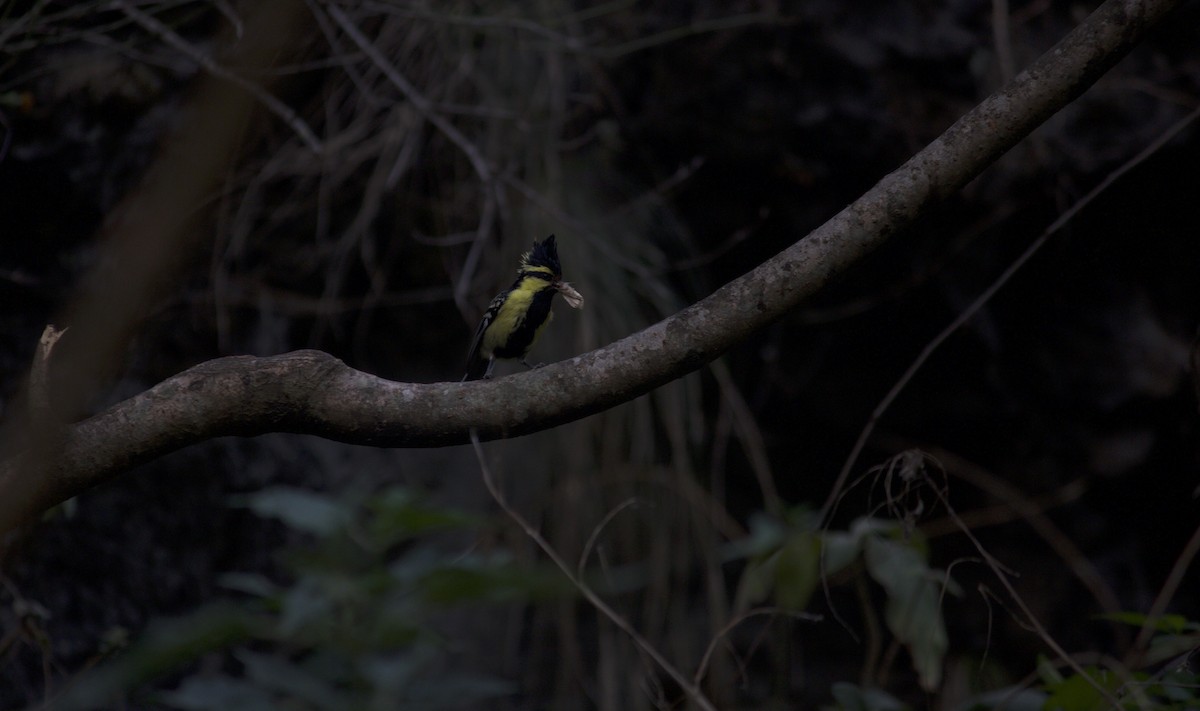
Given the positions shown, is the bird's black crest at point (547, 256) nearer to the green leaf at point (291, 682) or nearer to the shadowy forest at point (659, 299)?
the shadowy forest at point (659, 299)

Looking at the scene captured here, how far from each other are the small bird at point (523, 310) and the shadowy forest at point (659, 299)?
0.31 metres

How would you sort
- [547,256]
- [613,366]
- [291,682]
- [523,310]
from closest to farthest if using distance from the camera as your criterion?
[613,366] < [291,682] < [547,256] < [523,310]

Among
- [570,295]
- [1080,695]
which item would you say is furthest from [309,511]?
[1080,695]

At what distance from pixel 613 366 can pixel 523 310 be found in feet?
4.17

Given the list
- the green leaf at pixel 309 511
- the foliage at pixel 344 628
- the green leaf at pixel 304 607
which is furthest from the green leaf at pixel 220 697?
the green leaf at pixel 309 511

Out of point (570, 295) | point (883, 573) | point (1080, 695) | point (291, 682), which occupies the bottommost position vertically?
point (1080, 695)

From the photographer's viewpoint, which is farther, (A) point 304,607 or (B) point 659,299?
(B) point 659,299

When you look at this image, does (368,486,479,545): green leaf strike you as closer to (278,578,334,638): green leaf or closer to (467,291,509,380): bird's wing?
(278,578,334,638): green leaf

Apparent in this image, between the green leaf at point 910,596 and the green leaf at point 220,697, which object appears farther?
the green leaf at point 910,596

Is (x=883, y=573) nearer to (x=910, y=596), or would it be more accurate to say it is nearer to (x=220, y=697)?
(x=910, y=596)

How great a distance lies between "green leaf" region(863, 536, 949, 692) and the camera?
2.16 m

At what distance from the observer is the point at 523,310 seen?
8.93 feet

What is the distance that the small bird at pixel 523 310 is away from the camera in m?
2.58

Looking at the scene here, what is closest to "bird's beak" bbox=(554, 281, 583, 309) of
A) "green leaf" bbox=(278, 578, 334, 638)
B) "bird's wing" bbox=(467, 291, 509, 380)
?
"bird's wing" bbox=(467, 291, 509, 380)
